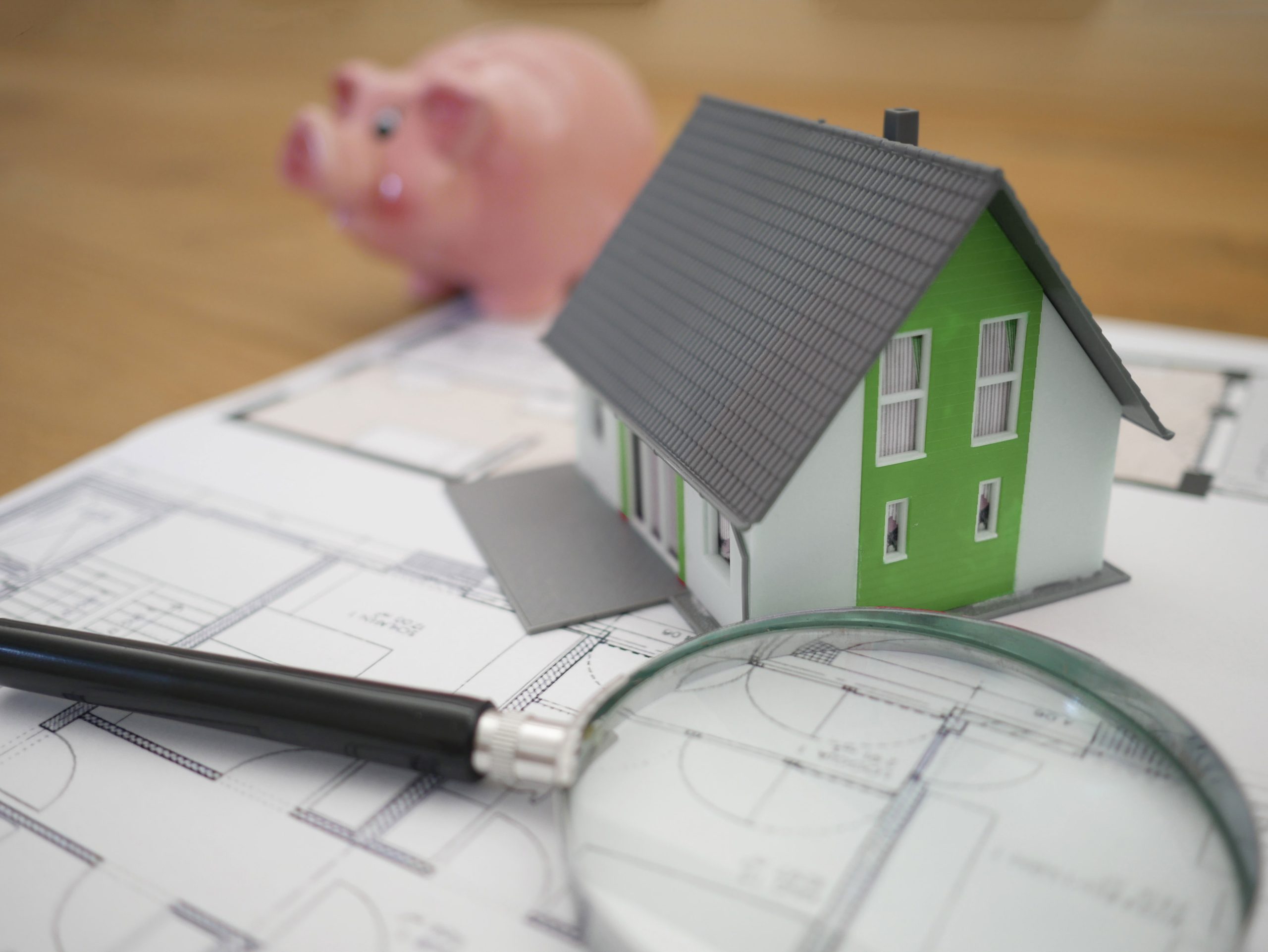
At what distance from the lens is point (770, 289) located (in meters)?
1.20

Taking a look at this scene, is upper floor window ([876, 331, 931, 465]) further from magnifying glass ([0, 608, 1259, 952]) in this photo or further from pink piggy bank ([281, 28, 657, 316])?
pink piggy bank ([281, 28, 657, 316])

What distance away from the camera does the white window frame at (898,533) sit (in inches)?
46.9

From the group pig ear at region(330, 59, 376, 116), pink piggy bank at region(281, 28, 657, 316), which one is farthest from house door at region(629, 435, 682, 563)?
pig ear at region(330, 59, 376, 116)

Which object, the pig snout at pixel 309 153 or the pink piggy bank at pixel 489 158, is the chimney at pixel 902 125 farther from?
the pig snout at pixel 309 153

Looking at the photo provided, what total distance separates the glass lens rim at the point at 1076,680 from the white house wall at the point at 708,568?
0.13 meters

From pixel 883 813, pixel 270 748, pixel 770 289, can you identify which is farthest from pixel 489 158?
pixel 883 813

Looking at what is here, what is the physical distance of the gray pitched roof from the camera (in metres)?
1.06

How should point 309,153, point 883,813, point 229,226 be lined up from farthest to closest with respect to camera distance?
point 229,226 < point 309,153 < point 883,813

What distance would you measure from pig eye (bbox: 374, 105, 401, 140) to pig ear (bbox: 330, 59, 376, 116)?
69 mm

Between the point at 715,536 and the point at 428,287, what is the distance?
1.44 meters

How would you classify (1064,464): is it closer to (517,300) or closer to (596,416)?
(596,416)

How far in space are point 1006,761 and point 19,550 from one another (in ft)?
4.21

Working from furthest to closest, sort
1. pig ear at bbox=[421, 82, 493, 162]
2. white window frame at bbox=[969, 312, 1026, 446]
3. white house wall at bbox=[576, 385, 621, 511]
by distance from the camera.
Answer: pig ear at bbox=[421, 82, 493, 162] < white house wall at bbox=[576, 385, 621, 511] < white window frame at bbox=[969, 312, 1026, 446]

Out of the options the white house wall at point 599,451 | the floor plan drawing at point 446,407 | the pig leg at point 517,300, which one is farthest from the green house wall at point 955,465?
the pig leg at point 517,300
